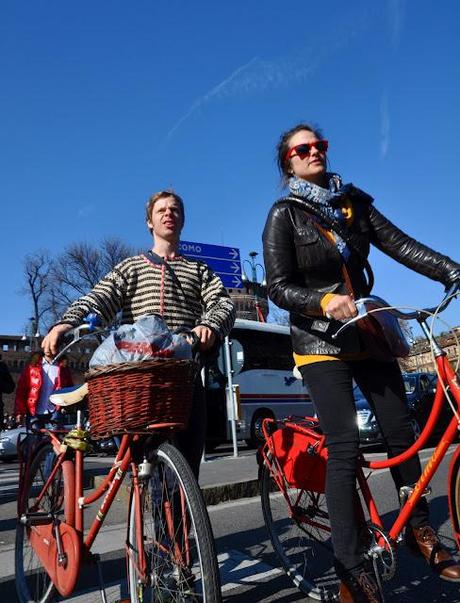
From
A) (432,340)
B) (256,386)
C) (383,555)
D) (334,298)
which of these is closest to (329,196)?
(334,298)

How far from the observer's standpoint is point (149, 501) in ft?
7.35

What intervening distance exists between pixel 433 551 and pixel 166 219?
195 centimetres

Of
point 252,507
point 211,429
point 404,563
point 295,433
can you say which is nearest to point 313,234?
point 295,433

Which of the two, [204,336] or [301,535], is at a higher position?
[204,336]

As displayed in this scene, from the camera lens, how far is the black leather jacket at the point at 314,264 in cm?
240

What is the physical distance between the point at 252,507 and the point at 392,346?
11.3 ft

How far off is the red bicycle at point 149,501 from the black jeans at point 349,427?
1.91 feet

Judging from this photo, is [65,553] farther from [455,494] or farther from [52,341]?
[455,494]

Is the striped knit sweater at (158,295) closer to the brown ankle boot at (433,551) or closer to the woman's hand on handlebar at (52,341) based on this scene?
the woman's hand on handlebar at (52,341)

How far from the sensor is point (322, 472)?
2.71 meters

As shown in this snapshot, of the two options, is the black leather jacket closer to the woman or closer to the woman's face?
the woman

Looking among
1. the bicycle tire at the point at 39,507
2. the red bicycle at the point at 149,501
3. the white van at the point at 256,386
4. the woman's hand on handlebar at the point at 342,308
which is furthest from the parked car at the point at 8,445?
the woman's hand on handlebar at the point at 342,308

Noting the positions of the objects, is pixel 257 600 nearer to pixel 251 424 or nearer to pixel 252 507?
pixel 252 507

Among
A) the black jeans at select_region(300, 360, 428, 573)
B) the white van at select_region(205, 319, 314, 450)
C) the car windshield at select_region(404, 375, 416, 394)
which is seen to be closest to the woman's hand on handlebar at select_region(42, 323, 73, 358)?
the black jeans at select_region(300, 360, 428, 573)
